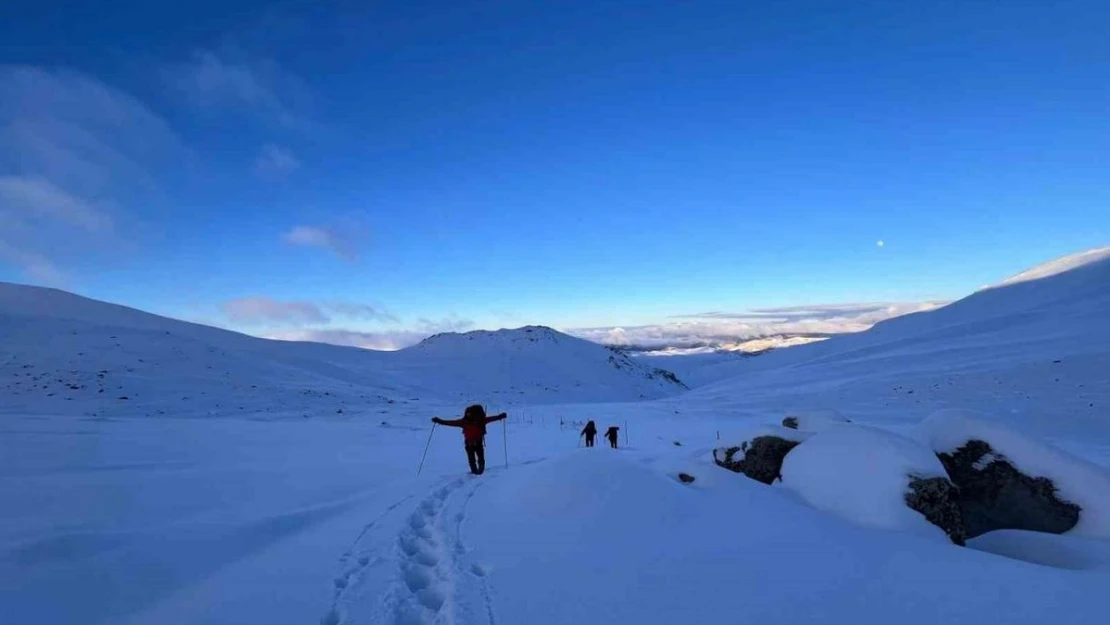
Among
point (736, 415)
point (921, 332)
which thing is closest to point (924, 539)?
point (736, 415)

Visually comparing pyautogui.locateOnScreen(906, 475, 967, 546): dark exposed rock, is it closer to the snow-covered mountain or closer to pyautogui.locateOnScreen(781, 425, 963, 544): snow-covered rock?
pyautogui.locateOnScreen(781, 425, 963, 544): snow-covered rock

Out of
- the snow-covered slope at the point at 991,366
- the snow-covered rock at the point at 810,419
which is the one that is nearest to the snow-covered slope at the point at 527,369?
the snow-covered slope at the point at 991,366

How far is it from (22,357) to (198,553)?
34.7 metres

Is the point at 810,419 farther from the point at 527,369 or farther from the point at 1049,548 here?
the point at 527,369

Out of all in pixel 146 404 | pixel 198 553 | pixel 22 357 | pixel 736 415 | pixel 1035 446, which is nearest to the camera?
pixel 198 553

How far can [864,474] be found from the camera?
7.07 meters

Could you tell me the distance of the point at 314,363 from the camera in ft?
163

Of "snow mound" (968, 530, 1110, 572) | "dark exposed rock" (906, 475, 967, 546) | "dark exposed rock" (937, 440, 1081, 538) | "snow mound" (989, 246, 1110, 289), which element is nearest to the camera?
"snow mound" (968, 530, 1110, 572)

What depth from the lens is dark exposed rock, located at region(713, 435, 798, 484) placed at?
30.4ft

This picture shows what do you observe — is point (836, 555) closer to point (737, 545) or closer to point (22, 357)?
point (737, 545)

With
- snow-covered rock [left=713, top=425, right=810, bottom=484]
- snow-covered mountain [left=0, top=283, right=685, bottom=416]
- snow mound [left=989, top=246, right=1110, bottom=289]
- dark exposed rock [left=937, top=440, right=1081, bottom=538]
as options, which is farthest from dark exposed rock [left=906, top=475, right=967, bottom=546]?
snow mound [left=989, top=246, right=1110, bottom=289]

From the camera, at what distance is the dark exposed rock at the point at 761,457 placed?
30.4 feet

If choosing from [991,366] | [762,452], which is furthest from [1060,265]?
[762,452]

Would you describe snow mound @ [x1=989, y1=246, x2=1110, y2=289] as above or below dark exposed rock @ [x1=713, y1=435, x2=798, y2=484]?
above
